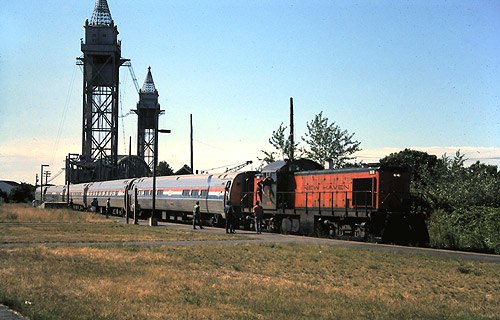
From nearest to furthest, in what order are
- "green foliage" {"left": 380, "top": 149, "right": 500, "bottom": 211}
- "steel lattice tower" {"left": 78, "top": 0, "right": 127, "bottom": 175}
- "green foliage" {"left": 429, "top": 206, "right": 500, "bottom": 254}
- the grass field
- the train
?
the grass field, "green foliage" {"left": 429, "top": 206, "right": 500, "bottom": 254}, the train, "green foliage" {"left": 380, "top": 149, "right": 500, "bottom": 211}, "steel lattice tower" {"left": 78, "top": 0, "right": 127, "bottom": 175}

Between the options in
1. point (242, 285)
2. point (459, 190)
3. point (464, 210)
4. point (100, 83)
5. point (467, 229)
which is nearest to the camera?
point (242, 285)

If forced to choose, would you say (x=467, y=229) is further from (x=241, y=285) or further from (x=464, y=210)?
(x=241, y=285)

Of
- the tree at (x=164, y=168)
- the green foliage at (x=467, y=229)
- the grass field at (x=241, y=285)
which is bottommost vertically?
the grass field at (x=241, y=285)

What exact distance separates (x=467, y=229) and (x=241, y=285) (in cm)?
1551

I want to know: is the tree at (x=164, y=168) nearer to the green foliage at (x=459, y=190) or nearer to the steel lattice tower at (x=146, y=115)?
the steel lattice tower at (x=146, y=115)

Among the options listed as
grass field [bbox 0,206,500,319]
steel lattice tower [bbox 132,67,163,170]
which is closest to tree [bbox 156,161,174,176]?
steel lattice tower [bbox 132,67,163,170]

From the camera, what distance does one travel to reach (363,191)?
2905cm

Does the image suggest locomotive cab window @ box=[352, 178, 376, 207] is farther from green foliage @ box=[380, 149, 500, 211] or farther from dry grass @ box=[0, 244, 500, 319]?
dry grass @ box=[0, 244, 500, 319]

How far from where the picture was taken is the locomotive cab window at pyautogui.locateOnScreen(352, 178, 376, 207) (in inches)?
1135

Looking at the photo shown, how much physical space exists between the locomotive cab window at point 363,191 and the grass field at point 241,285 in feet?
23.6

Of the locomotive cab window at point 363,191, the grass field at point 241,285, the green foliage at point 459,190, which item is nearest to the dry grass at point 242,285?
the grass field at point 241,285

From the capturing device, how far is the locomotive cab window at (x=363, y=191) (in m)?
28.8

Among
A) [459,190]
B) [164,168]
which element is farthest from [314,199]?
[164,168]

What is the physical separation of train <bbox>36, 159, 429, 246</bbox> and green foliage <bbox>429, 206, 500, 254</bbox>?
2.35 ft
